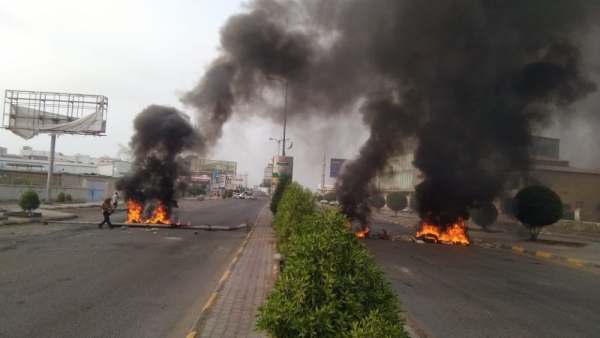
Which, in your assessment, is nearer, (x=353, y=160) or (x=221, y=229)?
(x=221, y=229)

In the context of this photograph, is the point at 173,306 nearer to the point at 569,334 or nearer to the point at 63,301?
the point at 63,301

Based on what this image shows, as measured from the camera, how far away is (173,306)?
6.47 metres

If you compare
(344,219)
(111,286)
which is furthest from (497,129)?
(344,219)

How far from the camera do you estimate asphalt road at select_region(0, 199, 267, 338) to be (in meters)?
5.37

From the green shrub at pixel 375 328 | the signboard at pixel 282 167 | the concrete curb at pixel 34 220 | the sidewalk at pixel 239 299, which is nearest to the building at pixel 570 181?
the signboard at pixel 282 167

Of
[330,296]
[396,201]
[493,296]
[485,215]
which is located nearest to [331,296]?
[330,296]

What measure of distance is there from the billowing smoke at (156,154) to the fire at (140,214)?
193mm

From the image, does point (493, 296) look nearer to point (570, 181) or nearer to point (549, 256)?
point (549, 256)

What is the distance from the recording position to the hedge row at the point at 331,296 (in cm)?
284

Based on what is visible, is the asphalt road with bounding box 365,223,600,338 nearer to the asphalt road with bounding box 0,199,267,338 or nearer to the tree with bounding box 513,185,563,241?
the asphalt road with bounding box 0,199,267,338

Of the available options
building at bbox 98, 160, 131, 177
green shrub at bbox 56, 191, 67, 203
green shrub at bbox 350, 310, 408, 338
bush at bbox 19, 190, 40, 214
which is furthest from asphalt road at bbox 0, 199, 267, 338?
building at bbox 98, 160, 131, 177

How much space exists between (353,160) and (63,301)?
719 inches

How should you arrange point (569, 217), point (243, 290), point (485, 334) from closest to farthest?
point (485, 334)
point (243, 290)
point (569, 217)

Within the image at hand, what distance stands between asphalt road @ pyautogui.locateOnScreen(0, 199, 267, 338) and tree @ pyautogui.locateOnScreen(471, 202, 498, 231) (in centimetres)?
1703
